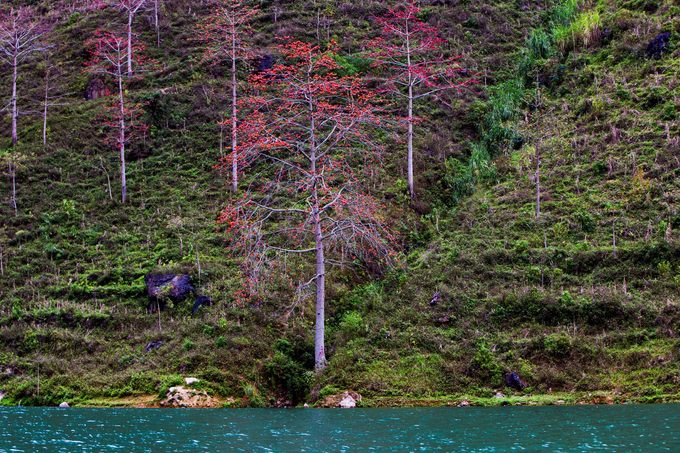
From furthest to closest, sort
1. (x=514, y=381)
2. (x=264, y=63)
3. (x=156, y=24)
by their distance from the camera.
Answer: (x=156, y=24) < (x=264, y=63) < (x=514, y=381)

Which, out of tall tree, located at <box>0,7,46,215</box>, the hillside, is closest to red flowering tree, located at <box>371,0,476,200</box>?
the hillside

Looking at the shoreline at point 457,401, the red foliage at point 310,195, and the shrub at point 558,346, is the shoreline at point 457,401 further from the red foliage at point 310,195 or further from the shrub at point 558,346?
the red foliage at point 310,195

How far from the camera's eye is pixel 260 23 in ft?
183

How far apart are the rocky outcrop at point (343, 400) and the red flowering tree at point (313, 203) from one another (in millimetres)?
1919

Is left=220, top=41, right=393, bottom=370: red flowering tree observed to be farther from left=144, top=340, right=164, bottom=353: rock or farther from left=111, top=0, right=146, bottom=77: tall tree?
left=111, top=0, right=146, bottom=77: tall tree

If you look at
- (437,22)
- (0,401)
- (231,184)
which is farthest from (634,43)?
(0,401)

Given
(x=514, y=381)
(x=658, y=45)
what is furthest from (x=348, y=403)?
(x=658, y=45)

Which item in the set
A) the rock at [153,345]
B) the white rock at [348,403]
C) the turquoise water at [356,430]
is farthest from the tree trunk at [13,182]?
the white rock at [348,403]

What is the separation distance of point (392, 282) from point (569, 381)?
9767 millimetres

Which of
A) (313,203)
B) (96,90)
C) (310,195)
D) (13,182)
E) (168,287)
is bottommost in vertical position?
(168,287)

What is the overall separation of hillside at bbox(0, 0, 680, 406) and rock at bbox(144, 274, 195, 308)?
52 centimetres

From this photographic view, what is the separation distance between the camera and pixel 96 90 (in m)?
49.7

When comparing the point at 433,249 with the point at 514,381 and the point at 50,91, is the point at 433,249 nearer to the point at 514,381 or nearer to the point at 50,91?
the point at 514,381

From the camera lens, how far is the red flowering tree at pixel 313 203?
26516 mm
